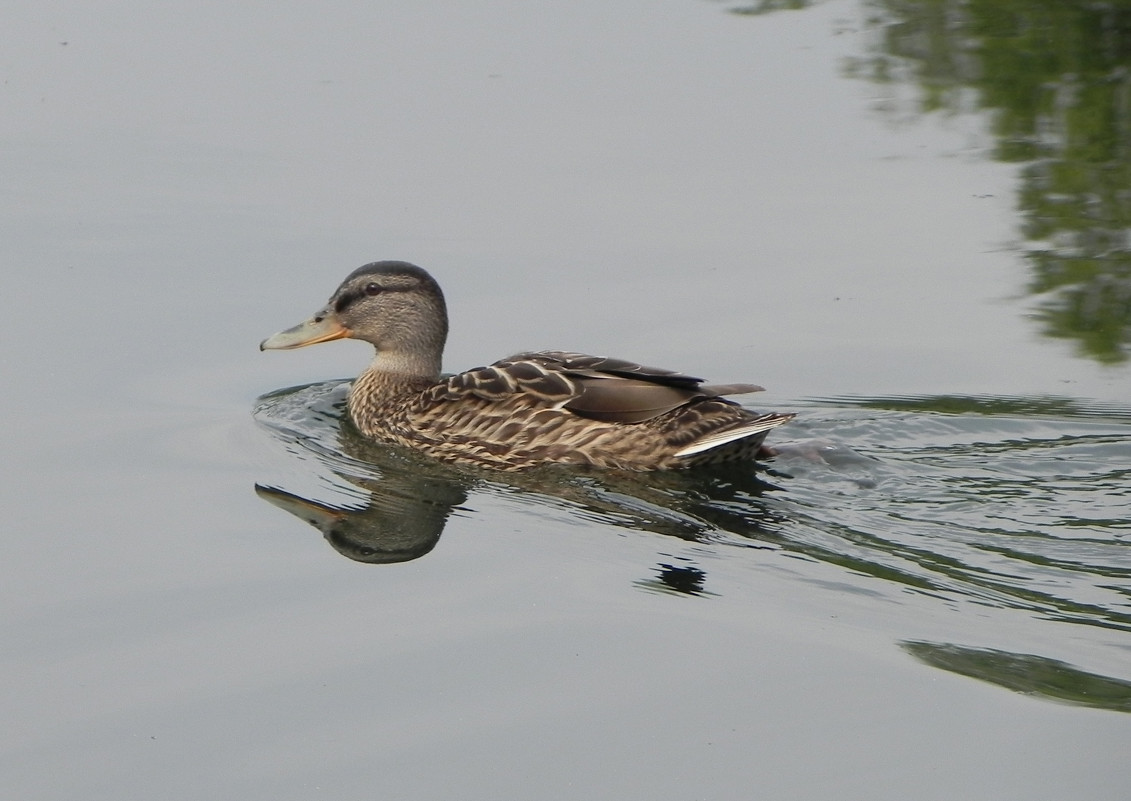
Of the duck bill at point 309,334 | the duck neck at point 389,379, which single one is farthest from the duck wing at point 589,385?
the duck bill at point 309,334

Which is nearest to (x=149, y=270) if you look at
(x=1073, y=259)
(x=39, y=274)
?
(x=39, y=274)

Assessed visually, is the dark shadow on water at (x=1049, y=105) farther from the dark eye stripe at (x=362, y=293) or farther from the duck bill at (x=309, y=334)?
the duck bill at (x=309, y=334)

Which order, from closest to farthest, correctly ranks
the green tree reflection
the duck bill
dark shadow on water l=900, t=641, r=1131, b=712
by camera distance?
dark shadow on water l=900, t=641, r=1131, b=712 → the duck bill → the green tree reflection

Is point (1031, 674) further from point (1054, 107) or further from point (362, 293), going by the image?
point (1054, 107)

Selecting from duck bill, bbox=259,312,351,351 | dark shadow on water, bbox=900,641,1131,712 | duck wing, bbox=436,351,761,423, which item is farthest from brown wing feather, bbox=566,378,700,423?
dark shadow on water, bbox=900,641,1131,712

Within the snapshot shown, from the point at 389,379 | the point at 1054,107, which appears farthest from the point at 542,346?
the point at 1054,107

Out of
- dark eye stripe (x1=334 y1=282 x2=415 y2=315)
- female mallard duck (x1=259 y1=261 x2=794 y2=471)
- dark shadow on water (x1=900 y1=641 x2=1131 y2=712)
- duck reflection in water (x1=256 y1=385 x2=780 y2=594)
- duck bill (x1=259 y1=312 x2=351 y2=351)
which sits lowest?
dark shadow on water (x1=900 y1=641 x2=1131 y2=712)

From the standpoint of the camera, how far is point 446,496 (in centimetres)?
903

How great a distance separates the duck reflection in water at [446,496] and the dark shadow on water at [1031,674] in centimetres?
124

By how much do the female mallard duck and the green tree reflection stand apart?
8.43ft

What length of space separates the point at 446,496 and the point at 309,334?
1.67m

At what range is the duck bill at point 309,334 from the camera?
9984 millimetres

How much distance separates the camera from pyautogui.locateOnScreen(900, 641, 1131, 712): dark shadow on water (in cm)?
629

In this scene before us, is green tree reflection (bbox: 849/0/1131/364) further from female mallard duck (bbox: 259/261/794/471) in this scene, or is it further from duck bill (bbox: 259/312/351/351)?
duck bill (bbox: 259/312/351/351)
